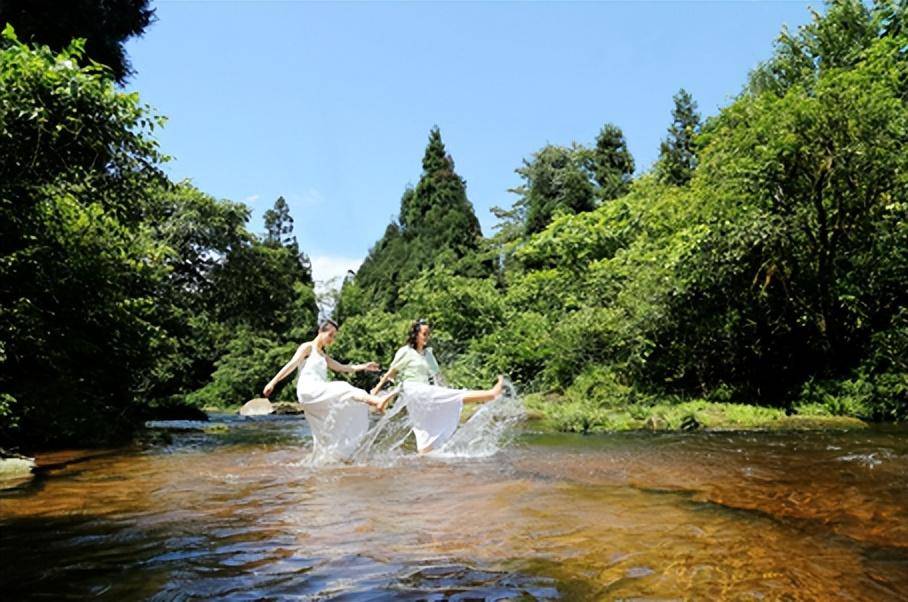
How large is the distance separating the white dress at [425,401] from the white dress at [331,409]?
0.66 m

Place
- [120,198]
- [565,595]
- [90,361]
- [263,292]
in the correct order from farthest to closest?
[263,292], [90,361], [120,198], [565,595]

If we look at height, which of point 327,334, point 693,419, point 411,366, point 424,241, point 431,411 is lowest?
point 693,419

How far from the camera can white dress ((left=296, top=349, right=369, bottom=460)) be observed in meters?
9.59

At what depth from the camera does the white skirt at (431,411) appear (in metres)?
9.72

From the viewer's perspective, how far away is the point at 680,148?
144ft

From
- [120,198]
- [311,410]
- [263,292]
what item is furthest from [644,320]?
[263,292]

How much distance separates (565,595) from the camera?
347 centimetres

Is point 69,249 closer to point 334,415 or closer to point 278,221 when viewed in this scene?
point 334,415

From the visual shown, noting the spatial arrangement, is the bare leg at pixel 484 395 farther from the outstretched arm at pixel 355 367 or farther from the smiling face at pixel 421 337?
the outstretched arm at pixel 355 367

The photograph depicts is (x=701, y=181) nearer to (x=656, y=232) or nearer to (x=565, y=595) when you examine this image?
(x=656, y=232)

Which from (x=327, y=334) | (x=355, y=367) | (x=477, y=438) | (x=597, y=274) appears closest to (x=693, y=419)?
(x=477, y=438)

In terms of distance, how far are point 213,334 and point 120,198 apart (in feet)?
103

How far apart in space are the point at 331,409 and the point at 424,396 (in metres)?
1.33

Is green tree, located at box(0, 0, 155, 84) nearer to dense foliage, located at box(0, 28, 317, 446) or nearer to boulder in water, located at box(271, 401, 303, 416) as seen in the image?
dense foliage, located at box(0, 28, 317, 446)
